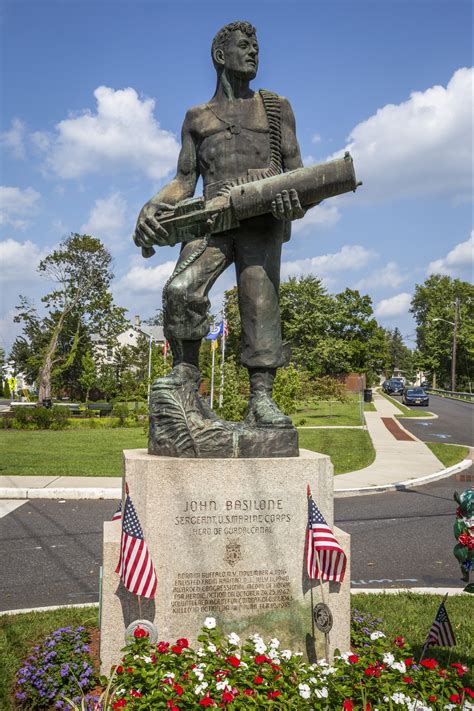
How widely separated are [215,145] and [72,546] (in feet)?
16.1

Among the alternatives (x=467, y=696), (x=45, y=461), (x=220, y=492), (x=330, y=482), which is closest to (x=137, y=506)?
(x=220, y=492)

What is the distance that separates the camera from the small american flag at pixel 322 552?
3.69m

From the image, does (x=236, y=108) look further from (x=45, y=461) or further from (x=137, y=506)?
(x=45, y=461)

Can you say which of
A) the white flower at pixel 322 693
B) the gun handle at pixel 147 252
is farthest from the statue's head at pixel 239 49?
the white flower at pixel 322 693

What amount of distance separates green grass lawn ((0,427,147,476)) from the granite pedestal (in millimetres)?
8251

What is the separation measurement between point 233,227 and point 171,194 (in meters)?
0.61

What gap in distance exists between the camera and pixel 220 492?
3.89 meters

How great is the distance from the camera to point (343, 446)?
1695 cm

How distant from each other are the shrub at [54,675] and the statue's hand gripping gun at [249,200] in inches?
110

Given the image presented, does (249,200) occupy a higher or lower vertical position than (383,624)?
higher

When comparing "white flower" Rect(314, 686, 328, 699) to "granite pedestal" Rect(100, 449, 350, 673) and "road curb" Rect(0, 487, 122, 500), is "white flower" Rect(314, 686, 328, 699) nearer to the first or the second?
"granite pedestal" Rect(100, 449, 350, 673)

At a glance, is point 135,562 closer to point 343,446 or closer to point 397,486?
point 397,486

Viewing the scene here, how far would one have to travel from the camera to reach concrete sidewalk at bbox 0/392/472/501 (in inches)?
389

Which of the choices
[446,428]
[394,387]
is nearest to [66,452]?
[446,428]
